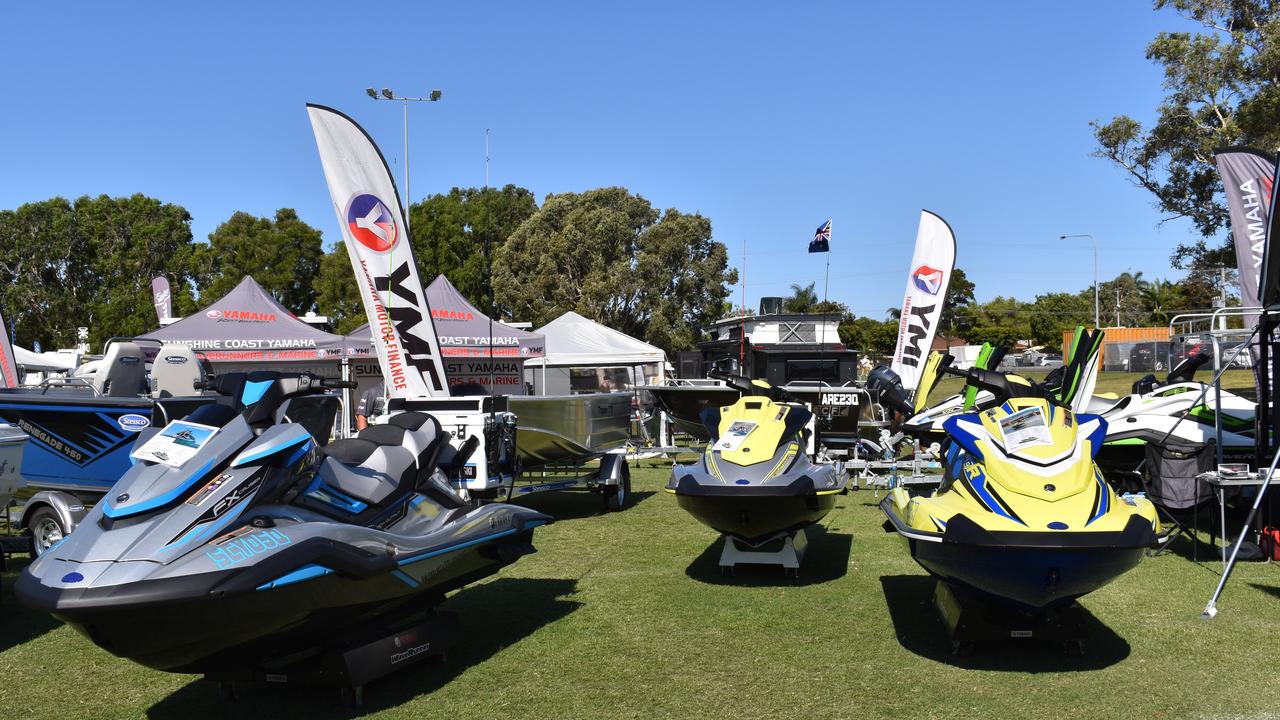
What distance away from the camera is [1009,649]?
5785 millimetres

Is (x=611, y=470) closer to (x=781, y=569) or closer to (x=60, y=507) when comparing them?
(x=781, y=569)

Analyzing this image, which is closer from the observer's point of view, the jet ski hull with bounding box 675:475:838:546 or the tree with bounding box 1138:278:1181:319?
the jet ski hull with bounding box 675:475:838:546

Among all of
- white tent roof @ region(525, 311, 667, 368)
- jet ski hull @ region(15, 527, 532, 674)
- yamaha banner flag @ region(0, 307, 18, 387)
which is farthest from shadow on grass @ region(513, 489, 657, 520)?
white tent roof @ region(525, 311, 667, 368)

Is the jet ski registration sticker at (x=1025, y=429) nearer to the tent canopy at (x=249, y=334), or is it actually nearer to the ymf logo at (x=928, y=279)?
the ymf logo at (x=928, y=279)

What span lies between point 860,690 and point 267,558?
3064 mm

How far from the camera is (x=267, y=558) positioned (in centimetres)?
417

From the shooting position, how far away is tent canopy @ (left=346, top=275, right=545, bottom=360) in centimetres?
2005

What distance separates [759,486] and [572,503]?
240 inches

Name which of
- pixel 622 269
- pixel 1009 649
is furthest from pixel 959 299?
pixel 1009 649

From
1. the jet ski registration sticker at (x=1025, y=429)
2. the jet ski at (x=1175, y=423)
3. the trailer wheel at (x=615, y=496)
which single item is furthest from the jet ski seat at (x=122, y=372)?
the jet ski at (x=1175, y=423)

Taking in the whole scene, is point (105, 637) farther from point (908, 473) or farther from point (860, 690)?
point (908, 473)

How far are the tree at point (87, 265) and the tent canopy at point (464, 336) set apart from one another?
29.2 metres

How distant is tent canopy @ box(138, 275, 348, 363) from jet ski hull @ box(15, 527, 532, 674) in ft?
50.5

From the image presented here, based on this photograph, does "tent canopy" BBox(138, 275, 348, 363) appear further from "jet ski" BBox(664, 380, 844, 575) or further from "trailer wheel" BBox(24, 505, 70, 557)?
"jet ski" BBox(664, 380, 844, 575)
